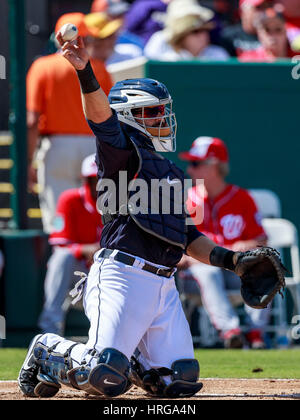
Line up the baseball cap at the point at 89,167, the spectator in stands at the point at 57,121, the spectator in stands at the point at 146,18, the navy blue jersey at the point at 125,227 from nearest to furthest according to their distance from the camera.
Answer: the navy blue jersey at the point at 125,227 → the baseball cap at the point at 89,167 → the spectator in stands at the point at 57,121 → the spectator in stands at the point at 146,18

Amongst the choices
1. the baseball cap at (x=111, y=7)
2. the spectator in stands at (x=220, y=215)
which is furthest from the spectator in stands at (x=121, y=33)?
the spectator in stands at (x=220, y=215)

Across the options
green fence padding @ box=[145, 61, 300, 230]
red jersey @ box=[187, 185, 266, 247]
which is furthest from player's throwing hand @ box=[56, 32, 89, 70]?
green fence padding @ box=[145, 61, 300, 230]

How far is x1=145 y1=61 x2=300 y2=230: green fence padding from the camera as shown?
8.34 metres

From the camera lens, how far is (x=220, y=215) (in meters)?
7.74

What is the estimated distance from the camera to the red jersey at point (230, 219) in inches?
303

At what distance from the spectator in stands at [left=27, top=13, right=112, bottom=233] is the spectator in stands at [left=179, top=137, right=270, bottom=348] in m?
0.96

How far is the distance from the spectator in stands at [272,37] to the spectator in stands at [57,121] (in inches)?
63.8

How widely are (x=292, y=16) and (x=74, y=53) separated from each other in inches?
223

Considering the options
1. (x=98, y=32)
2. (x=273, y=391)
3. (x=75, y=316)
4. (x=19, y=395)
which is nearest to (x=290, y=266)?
(x=75, y=316)

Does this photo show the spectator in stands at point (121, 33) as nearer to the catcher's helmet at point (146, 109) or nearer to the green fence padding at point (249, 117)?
the green fence padding at point (249, 117)

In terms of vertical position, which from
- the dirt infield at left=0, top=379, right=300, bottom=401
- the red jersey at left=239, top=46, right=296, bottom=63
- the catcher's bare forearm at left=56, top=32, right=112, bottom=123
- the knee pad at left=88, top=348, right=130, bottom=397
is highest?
the red jersey at left=239, top=46, right=296, bottom=63

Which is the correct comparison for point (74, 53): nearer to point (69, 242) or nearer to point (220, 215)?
point (69, 242)

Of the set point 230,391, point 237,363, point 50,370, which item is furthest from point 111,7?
point 50,370

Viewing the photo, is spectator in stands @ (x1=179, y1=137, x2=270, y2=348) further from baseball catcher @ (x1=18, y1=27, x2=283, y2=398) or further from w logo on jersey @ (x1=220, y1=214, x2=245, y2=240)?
baseball catcher @ (x1=18, y1=27, x2=283, y2=398)
